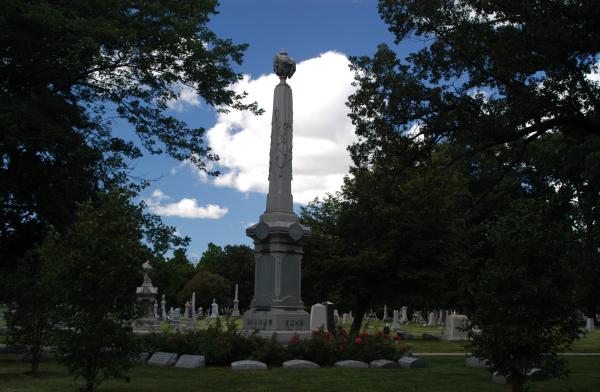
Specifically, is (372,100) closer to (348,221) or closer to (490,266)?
(490,266)

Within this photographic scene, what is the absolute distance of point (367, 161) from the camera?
19.0 metres

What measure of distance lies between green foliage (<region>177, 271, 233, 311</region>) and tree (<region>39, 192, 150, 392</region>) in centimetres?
7896

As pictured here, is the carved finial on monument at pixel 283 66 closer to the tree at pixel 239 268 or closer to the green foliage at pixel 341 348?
the green foliage at pixel 341 348

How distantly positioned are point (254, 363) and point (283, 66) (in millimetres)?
8660

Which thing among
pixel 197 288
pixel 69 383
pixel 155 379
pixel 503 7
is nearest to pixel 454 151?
pixel 503 7

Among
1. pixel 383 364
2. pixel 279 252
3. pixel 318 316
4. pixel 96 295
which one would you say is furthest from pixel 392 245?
pixel 96 295

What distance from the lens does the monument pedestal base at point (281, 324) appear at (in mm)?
17297

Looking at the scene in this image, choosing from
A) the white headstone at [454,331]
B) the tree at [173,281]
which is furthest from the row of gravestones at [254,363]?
the tree at [173,281]

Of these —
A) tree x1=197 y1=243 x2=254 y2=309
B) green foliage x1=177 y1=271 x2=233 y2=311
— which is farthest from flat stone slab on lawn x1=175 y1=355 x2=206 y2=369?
tree x1=197 y1=243 x2=254 y2=309

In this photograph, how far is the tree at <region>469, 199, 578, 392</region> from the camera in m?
9.87

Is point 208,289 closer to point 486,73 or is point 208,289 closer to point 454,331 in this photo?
point 454,331

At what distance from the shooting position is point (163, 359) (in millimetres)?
16141

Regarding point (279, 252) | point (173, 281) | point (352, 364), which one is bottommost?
point (352, 364)

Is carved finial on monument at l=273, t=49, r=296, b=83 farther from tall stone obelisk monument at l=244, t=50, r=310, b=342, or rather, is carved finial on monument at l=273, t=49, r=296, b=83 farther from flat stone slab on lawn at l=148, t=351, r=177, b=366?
flat stone slab on lawn at l=148, t=351, r=177, b=366
